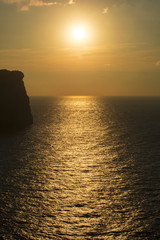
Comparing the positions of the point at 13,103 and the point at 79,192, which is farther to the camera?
the point at 13,103

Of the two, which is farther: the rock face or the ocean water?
the rock face

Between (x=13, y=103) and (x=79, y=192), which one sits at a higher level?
(x=13, y=103)

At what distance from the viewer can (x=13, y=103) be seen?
3285 inches

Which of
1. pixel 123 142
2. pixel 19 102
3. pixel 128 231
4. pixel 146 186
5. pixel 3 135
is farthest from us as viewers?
pixel 19 102

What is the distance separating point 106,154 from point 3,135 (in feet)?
99.5

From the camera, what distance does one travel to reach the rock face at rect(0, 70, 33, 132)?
81.0 meters

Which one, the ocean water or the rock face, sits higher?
the rock face

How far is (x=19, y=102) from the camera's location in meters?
86.0

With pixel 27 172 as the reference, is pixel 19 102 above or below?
above

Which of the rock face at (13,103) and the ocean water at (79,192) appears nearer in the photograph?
the ocean water at (79,192)

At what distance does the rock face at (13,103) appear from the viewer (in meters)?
81.0

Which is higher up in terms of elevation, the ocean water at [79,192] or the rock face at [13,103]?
the rock face at [13,103]

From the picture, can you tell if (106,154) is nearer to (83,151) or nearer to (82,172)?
(83,151)

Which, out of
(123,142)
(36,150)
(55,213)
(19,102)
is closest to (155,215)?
(55,213)
